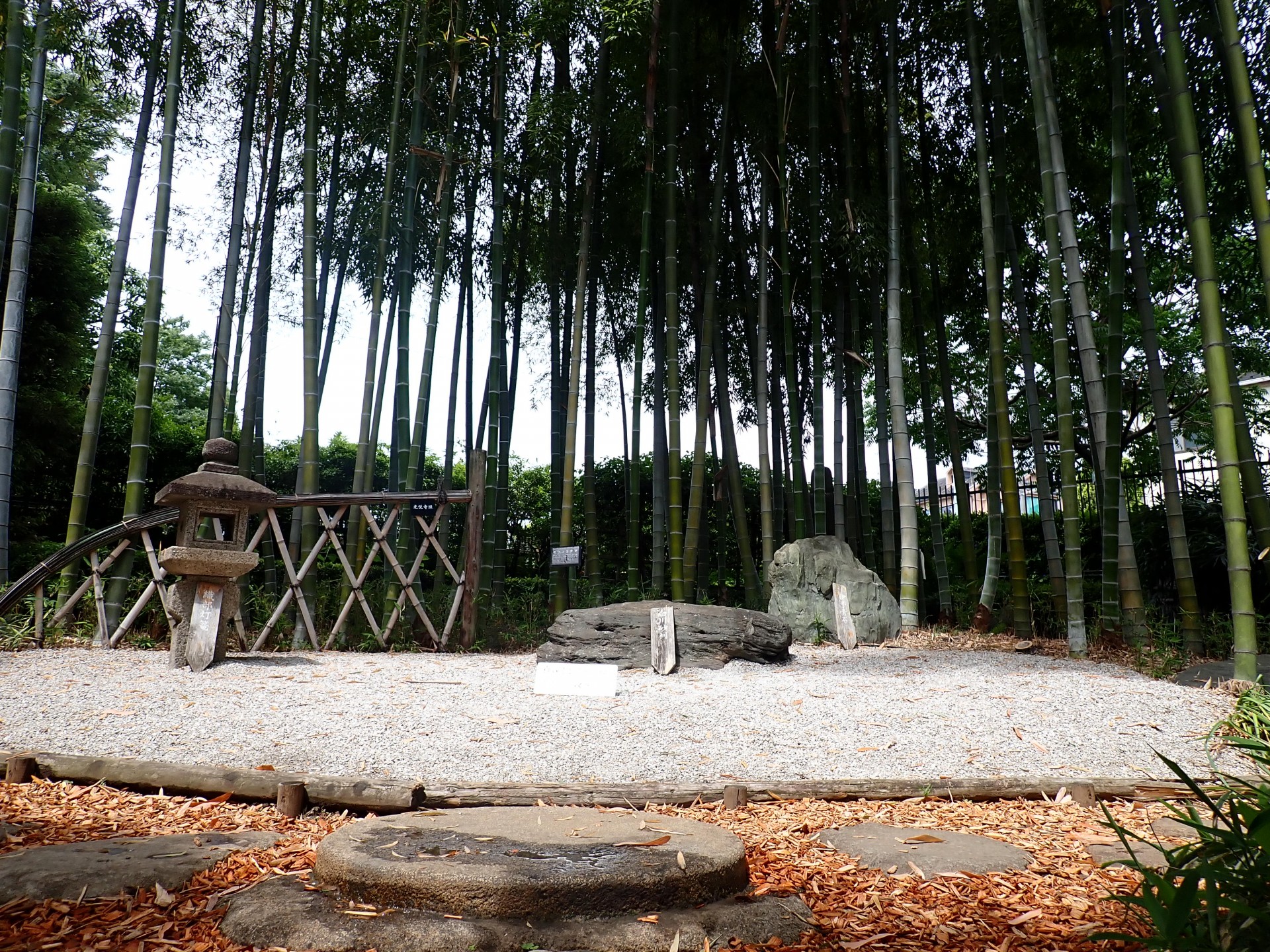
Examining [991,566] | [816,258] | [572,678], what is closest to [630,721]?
[572,678]

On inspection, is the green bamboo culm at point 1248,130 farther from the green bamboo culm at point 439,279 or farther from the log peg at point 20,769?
the log peg at point 20,769

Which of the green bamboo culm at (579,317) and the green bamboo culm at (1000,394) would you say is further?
the green bamboo culm at (579,317)

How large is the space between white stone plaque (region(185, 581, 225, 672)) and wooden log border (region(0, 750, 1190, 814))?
3.99ft

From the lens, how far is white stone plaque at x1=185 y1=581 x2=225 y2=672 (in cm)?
373

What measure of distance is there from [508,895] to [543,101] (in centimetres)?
521

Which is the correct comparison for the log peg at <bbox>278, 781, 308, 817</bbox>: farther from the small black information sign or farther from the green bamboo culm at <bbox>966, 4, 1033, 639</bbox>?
the green bamboo culm at <bbox>966, 4, 1033, 639</bbox>

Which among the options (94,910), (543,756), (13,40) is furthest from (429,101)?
(94,910)

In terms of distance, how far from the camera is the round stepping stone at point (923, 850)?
6.05 feet

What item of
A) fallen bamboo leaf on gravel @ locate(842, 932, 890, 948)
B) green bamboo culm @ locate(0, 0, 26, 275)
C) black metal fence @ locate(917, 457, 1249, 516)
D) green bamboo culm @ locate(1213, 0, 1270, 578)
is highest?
green bamboo culm @ locate(0, 0, 26, 275)

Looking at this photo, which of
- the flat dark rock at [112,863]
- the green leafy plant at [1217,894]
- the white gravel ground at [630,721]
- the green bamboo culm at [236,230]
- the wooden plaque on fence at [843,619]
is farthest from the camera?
the green bamboo culm at [236,230]

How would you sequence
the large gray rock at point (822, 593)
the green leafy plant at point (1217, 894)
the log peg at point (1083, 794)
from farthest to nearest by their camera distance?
the large gray rock at point (822, 593)
the log peg at point (1083, 794)
the green leafy plant at point (1217, 894)

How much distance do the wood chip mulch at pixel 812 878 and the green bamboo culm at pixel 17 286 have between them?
232 centimetres

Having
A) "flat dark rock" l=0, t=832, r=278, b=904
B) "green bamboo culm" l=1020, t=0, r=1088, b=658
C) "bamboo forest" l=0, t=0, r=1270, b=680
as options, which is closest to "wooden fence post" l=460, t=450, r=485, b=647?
"bamboo forest" l=0, t=0, r=1270, b=680

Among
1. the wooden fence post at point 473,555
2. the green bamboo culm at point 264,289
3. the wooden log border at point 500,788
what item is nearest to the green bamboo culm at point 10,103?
the green bamboo culm at point 264,289
